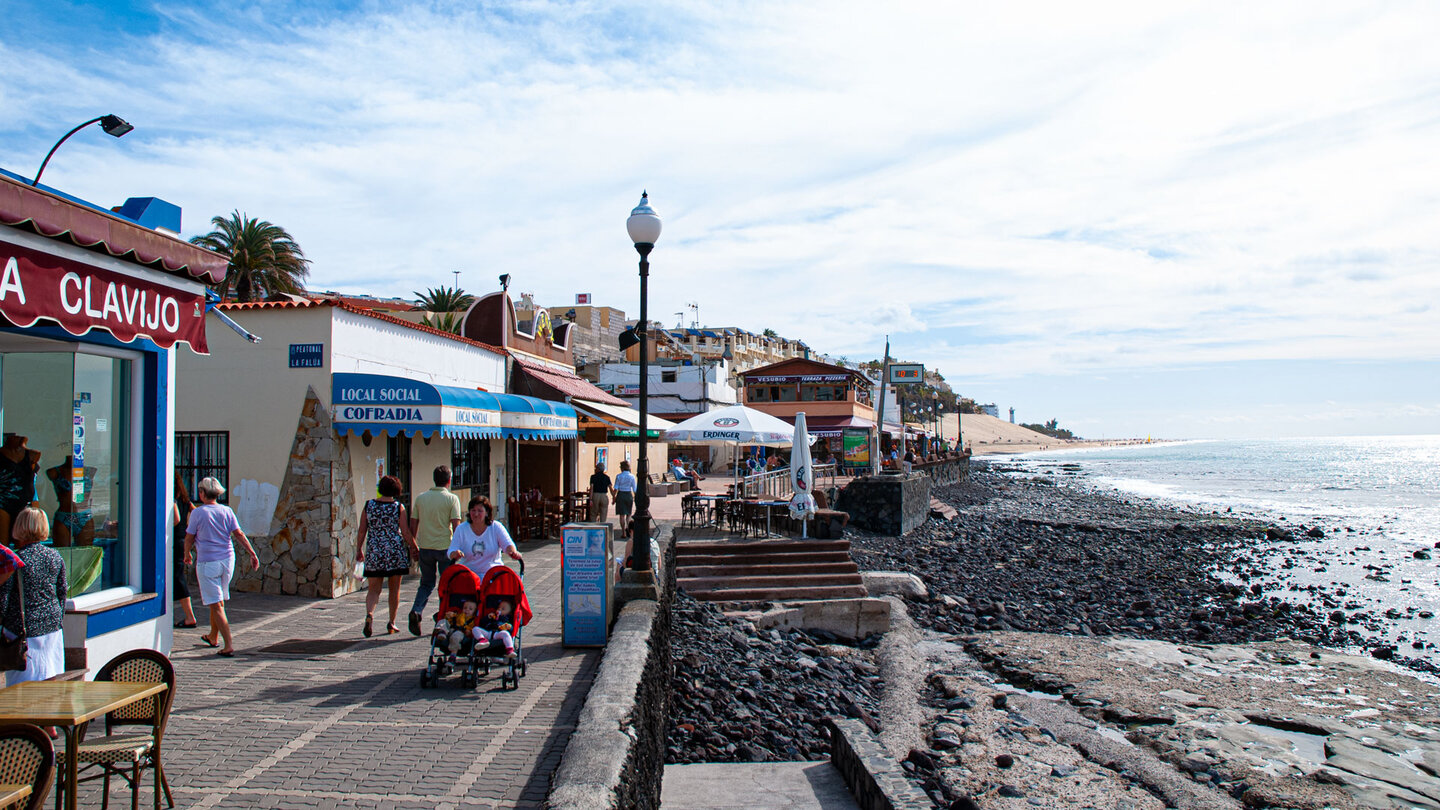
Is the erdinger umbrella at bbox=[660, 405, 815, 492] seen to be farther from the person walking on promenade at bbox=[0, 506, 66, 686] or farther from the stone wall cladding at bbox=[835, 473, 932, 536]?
the person walking on promenade at bbox=[0, 506, 66, 686]

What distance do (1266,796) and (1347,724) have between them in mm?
3565

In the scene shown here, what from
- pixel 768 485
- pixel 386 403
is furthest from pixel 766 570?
pixel 386 403

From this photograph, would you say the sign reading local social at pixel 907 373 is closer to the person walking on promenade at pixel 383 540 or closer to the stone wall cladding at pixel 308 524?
the stone wall cladding at pixel 308 524

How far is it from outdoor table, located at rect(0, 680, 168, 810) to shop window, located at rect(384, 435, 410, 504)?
7.77 m

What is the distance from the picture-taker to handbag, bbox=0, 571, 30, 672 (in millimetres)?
4270

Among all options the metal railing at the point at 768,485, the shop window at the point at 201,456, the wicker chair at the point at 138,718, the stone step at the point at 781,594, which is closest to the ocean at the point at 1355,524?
the stone step at the point at 781,594

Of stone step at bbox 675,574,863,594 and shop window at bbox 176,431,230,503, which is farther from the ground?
shop window at bbox 176,431,230,503

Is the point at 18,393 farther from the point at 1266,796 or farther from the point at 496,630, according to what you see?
the point at 1266,796

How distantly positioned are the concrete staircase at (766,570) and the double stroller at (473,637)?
721 centimetres

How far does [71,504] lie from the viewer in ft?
20.7

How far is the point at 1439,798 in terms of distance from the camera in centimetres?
853

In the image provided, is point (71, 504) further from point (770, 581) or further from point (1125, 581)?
point (1125, 581)

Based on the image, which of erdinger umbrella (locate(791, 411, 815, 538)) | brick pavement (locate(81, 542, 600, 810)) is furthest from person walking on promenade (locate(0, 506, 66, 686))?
erdinger umbrella (locate(791, 411, 815, 538))

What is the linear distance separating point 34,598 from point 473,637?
2618 millimetres
